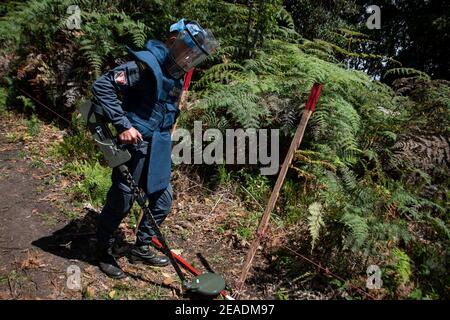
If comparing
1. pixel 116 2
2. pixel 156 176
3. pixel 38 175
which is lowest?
pixel 38 175

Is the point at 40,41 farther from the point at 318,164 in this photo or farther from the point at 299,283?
the point at 299,283

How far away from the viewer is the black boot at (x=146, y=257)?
11.9ft

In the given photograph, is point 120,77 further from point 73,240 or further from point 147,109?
point 73,240

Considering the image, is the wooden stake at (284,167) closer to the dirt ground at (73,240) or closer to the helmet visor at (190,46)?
the dirt ground at (73,240)

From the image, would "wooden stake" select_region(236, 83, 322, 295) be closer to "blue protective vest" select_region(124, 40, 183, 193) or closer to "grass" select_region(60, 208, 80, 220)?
"blue protective vest" select_region(124, 40, 183, 193)

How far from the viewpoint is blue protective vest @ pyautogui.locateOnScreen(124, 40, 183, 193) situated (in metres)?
3.00

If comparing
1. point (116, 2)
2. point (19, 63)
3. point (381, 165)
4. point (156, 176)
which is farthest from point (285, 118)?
point (19, 63)

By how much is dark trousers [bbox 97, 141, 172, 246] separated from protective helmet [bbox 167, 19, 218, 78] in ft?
2.43

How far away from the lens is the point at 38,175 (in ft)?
15.7

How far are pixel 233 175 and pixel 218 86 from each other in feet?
4.15

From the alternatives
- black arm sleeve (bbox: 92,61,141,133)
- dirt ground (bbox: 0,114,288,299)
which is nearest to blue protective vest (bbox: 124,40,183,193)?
black arm sleeve (bbox: 92,61,141,133)

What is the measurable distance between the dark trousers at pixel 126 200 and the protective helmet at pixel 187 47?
0.74 metres

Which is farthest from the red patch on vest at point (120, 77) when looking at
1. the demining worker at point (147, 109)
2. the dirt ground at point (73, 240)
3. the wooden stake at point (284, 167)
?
the dirt ground at point (73, 240)

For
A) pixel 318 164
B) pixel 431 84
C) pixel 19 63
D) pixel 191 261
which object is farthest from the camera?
pixel 19 63
